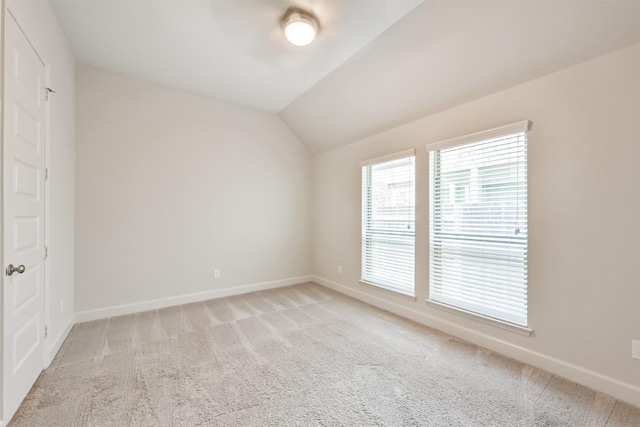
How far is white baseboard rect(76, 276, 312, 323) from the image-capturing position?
3223 millimetres

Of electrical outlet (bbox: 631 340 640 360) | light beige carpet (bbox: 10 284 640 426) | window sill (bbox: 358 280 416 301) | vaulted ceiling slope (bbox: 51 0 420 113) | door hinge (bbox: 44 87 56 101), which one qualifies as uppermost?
vaulted ceiling slope (bbox: 51 0 420 113)

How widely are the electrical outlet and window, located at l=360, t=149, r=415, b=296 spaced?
1752mm

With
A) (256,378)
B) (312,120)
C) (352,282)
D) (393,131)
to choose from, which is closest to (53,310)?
(256,378)

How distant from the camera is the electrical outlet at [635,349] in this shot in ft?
5.94

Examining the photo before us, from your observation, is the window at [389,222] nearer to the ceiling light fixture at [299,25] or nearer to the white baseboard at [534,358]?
the white baseboard at [534,358]

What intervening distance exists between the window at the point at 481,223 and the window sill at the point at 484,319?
0.04 m

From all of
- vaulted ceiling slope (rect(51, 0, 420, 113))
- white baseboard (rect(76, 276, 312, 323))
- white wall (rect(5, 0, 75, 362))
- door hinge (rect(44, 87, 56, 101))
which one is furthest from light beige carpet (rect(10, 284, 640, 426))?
vaulted ceiling slope (rect(51, 0, 420, 113))

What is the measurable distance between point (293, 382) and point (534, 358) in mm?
2003

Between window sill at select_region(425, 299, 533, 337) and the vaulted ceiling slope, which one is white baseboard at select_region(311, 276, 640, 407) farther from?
the vaulted ceiling slope

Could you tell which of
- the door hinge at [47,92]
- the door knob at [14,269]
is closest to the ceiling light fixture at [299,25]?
the door hinge at [47,92]

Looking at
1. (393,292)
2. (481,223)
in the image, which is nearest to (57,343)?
(393,292)

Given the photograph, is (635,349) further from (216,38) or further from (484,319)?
(216,38)

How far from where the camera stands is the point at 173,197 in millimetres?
3727

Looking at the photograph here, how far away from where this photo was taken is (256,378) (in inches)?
83.0
